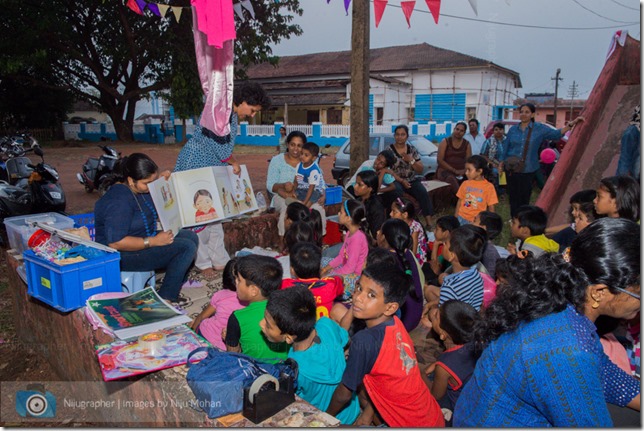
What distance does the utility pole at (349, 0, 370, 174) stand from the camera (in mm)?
6293

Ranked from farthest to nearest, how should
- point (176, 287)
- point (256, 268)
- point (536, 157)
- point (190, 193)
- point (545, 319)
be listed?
point (536, 157)
point (190, 193)
point (176, 287)
point (256, 268)
point (545, 319)

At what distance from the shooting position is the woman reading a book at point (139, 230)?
3.30m

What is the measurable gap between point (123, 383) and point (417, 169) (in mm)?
5232

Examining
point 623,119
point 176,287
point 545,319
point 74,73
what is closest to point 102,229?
point 176,287

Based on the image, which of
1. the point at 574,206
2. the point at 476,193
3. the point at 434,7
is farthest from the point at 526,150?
the point at 574,206

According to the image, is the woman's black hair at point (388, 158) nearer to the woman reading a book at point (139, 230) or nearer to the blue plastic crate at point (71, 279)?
the woman reading a book at point (139, 230)

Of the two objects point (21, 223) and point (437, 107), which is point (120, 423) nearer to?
point (21, 223)

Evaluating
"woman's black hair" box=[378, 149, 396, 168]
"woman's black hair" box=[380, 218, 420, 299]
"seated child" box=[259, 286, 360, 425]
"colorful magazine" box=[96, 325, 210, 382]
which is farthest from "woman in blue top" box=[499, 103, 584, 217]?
"colorful magazine" box=[96, 325, 210, 382]

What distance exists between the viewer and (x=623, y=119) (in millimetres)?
5684

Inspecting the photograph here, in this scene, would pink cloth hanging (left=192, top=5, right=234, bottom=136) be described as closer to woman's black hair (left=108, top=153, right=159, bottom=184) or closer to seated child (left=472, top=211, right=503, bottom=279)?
woman's black hair (left=108, top=153, right=159, bottom=184)

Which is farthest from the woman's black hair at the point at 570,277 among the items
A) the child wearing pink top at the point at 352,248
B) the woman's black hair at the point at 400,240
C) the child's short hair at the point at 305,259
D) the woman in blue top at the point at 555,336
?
the child wearing pink top at the point at 352,248

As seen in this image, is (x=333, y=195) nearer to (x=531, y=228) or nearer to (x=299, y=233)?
(x=299, y=233)

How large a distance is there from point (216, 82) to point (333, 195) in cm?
247

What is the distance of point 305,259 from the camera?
10.2 ft
